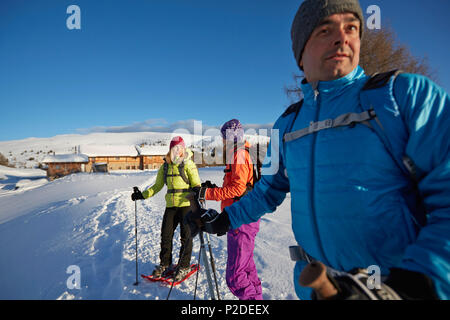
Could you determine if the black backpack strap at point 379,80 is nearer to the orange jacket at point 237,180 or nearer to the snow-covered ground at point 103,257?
the orange jacket at point 237,180

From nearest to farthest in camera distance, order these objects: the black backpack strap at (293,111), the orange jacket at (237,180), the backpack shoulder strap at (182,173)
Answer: the black backpack strap at (293,111) < the orange jacket at (237,180) < the backpack shoulder strap at (182,173)

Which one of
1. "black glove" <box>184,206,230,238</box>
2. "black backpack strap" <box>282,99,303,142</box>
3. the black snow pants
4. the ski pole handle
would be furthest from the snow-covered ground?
the ski pole handle

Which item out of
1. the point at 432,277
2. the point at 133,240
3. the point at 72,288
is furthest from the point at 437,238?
Result: the point at 133,240

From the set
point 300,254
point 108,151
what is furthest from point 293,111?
point 108,151

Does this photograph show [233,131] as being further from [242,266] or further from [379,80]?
[379,80]

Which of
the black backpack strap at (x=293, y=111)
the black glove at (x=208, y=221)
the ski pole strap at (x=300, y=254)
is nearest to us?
the ski pole strap at (x=300, y=254)

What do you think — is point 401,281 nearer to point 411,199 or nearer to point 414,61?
point 411,199

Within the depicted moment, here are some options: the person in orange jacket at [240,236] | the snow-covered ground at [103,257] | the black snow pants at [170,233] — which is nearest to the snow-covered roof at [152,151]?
the snow-covered ground at [103,257]

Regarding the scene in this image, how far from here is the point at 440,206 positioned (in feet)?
2.44

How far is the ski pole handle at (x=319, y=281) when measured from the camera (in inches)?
25.6

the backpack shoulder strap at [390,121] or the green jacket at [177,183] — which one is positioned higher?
the backpack shoulder strap at [390,121]

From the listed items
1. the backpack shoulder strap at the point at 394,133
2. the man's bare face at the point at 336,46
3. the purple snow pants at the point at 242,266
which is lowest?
the purple snow pants at the point at 242,266

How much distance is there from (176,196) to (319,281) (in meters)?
3.48

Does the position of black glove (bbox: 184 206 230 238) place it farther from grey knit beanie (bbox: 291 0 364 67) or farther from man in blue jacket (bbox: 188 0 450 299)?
grey knit beanie (bbox: 291 0 364 67)
